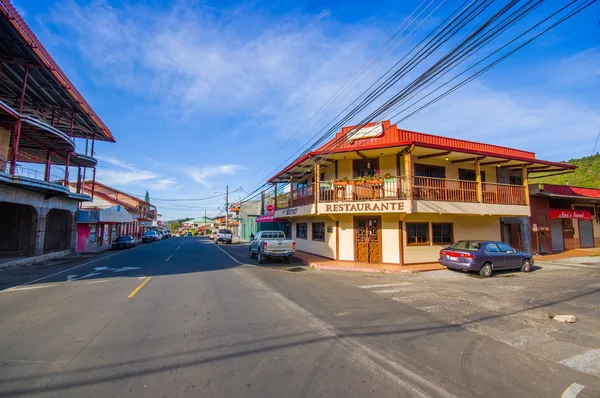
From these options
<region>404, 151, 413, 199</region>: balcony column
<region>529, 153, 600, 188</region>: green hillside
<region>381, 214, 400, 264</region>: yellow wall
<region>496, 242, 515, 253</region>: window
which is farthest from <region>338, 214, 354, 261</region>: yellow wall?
<region>529, 153, 600, 188</region>: green hillside

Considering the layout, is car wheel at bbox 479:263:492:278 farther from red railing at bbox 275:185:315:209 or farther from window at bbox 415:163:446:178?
red railing at bbox 275:185:315:209

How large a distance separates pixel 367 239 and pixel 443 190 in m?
5.11

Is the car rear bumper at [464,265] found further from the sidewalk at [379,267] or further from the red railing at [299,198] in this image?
the red railing at [299,198]

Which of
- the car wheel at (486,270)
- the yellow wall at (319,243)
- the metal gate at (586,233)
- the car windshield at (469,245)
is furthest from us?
the metal gate at (586,233)

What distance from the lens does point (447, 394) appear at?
3.50m

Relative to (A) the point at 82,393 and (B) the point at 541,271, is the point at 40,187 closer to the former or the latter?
(A) the point at 82,393

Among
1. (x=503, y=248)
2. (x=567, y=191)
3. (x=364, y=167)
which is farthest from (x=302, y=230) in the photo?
(x=567, y=191)

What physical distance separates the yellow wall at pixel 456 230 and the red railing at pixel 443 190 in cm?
120

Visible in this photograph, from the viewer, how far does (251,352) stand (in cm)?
457

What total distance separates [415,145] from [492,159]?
6.67 metres

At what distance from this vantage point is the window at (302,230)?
76.6 ft

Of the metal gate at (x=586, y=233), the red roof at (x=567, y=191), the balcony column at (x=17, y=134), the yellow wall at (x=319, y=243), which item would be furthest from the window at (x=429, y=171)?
the balcony column at (x=17, y=134)

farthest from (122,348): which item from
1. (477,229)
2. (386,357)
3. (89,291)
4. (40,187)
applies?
(477,229)

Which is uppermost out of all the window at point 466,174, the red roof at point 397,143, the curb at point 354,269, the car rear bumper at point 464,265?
the red roof at point 397,143
